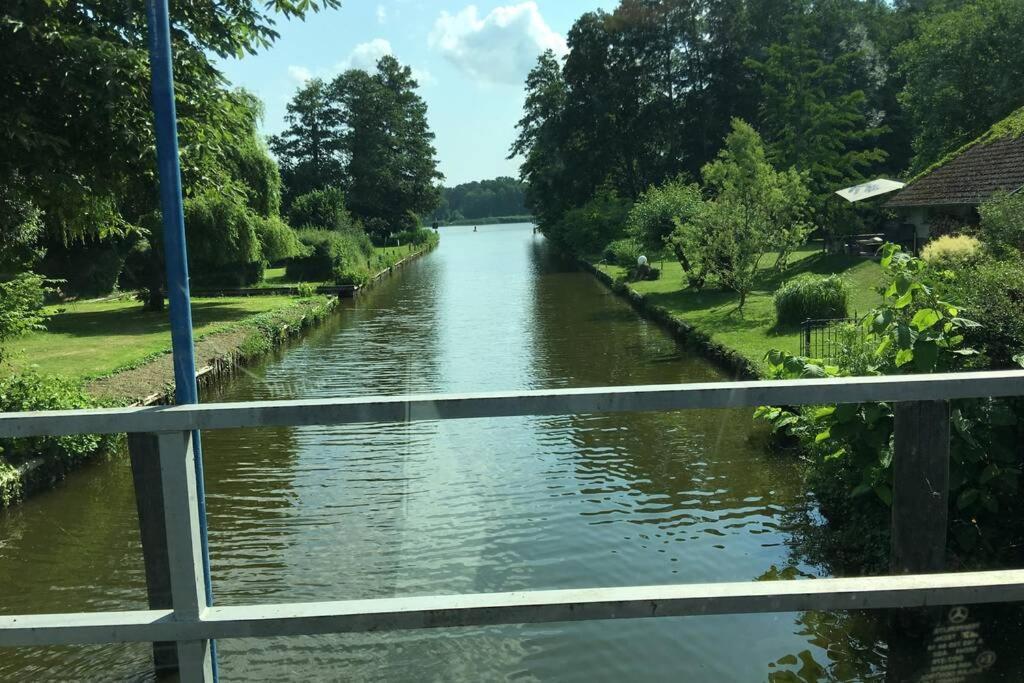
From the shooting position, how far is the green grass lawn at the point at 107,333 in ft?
52.1

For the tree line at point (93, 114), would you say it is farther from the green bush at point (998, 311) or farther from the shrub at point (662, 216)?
the shrub at point (662, 216)

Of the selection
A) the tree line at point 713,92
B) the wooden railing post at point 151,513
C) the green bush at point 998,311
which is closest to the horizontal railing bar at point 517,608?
the wooden railing post at point 151,513

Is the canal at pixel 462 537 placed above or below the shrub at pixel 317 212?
below

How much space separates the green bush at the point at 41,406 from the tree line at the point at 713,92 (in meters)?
38.3

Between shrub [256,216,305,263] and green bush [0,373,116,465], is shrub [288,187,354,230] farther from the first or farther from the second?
green bush [0,373,116,465]

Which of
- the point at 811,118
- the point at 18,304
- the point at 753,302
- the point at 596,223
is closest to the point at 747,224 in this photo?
the point at 753,302

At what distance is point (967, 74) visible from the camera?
37.9 m

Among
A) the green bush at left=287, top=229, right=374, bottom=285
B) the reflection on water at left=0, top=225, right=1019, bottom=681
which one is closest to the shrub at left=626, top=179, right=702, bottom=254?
the green bush at left=287, top=229, right=374, bottom=285

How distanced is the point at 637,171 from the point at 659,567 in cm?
6075

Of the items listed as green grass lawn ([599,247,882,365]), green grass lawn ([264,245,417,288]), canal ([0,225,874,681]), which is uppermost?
green grass lawn ([264,245,417,288])

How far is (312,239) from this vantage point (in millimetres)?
40812

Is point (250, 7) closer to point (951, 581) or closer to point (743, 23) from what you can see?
point (951, 581)

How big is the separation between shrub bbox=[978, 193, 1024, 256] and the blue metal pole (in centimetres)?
1161

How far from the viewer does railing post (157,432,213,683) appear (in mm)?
2463
